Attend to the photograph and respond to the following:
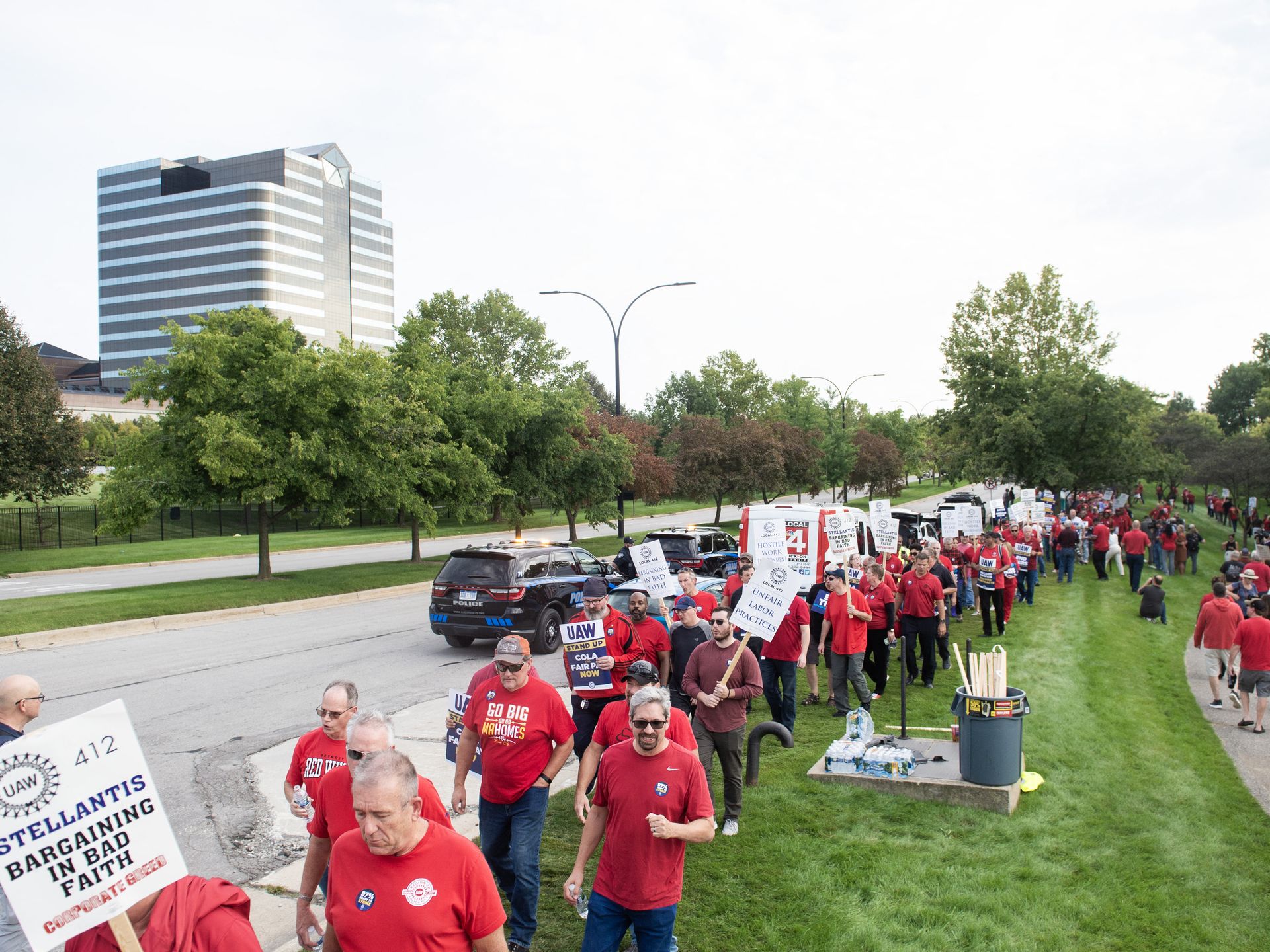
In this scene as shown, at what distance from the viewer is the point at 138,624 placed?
17.1 metres

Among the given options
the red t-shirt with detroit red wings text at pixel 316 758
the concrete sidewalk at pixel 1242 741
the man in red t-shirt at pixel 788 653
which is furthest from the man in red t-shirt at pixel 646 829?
the concrete sidewalk at pixel 1242 741

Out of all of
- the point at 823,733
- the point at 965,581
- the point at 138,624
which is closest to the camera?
the point at 823,733

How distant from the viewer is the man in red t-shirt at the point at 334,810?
4188mm

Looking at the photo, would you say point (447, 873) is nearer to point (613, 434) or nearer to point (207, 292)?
point (613, 434)

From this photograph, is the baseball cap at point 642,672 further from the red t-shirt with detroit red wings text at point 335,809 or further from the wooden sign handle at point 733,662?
the red t-shirt with detroit red wings text at point 335,809

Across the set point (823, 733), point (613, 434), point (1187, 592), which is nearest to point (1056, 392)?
point (1187, 592)

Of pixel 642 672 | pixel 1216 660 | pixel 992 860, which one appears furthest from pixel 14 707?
pixel 1216 660

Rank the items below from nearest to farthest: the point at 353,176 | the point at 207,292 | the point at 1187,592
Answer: the point at 1187,592, the point at 207,292, the point at 353,176

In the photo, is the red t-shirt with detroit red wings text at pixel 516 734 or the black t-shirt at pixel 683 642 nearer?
the red t-shirt with detroit red wings text at pixel 516 734

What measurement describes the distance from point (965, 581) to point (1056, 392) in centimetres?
2363

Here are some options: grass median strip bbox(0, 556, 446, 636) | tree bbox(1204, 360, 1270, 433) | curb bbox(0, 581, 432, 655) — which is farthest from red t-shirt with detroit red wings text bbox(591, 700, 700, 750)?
tree bbox(1204, 360, 1270, 433)

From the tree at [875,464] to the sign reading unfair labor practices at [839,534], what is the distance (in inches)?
1788

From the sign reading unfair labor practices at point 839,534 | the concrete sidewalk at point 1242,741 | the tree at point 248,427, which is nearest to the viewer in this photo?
the concrete sidewalk at point 1242,741

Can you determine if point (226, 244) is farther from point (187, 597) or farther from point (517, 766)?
point (517, 766)
